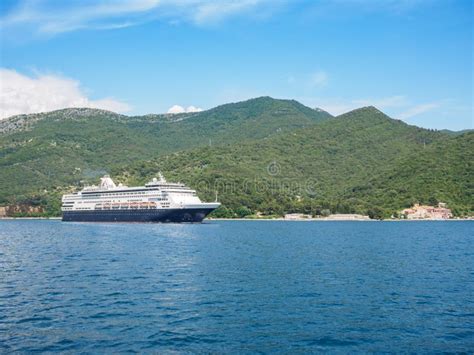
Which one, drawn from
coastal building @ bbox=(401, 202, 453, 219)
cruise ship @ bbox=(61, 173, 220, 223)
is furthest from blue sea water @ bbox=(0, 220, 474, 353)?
coastal building @ bbox=(401, 202, 453, 219)

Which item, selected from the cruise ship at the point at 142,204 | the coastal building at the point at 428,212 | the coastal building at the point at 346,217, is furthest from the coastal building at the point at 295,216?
the cruise ship at the point at 142,204

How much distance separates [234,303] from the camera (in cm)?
3042

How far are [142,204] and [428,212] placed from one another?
9366 centimetres

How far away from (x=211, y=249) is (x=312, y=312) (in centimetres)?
3285

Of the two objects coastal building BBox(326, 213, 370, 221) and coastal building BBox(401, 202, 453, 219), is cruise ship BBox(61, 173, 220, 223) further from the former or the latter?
coastal building BBox(401, 202, 453, 219)

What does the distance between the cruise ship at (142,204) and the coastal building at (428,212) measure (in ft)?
246

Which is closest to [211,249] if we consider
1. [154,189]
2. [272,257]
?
[272,257]

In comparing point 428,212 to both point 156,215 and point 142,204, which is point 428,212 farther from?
point 142,204

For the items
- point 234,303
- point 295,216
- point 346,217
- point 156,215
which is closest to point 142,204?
point 156,215

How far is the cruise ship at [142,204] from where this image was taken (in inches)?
4771

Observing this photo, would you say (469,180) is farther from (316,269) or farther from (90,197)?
(316,269)

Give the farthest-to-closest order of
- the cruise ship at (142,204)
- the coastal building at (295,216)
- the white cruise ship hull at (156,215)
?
the coastal building at (295,216) < the cruise ship at (142,204) < the white cruise ship hull at (156,215)

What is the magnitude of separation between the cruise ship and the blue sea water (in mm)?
66500

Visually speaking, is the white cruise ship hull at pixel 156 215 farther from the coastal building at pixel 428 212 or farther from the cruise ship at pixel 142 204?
the coastal building at pixel 428 212
